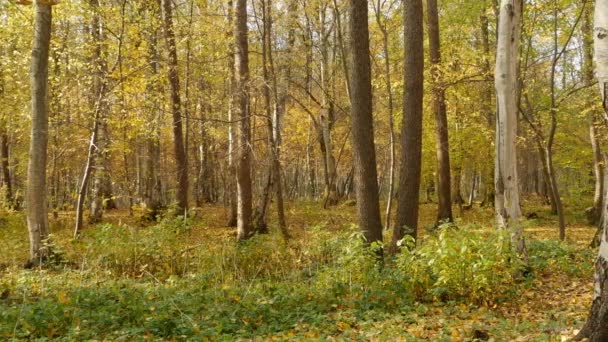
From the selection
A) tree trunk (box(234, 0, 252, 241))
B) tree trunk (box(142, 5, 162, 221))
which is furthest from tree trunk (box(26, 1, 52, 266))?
tree trunk (box(234, 0, 252, 241))

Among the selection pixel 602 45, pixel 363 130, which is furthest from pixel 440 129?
pixel 602 45

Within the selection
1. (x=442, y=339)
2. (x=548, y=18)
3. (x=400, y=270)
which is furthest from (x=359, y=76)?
(x=548, y=18)

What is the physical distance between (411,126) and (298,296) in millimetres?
4381

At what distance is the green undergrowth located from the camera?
18.0 ft

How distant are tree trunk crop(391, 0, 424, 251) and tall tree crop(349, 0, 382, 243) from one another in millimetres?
715

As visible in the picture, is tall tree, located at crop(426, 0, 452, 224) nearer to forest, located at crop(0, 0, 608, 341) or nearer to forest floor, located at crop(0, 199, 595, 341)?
forest, located at crop(0, 0, 608, 341)

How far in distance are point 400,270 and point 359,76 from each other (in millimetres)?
3715

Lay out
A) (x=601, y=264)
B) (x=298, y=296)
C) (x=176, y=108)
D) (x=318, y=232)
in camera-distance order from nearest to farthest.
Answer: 1. (x=601, y=264)
2. (x=298, y=296)
3. (x=318, y=232)
4. (x=176, y=108)

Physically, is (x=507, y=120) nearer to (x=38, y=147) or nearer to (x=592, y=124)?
(x=38, y=147)

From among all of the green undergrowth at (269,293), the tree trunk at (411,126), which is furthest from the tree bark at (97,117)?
the tree trunk at (411,126)

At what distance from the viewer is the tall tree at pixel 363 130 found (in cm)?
864

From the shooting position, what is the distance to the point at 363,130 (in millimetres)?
8727

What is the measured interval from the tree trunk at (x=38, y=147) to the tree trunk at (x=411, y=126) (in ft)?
22.8

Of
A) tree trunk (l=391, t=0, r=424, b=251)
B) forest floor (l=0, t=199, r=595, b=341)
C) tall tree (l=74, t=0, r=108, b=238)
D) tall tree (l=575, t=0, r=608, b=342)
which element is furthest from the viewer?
tall tree (l=74, t=0, r=108, b=238)
